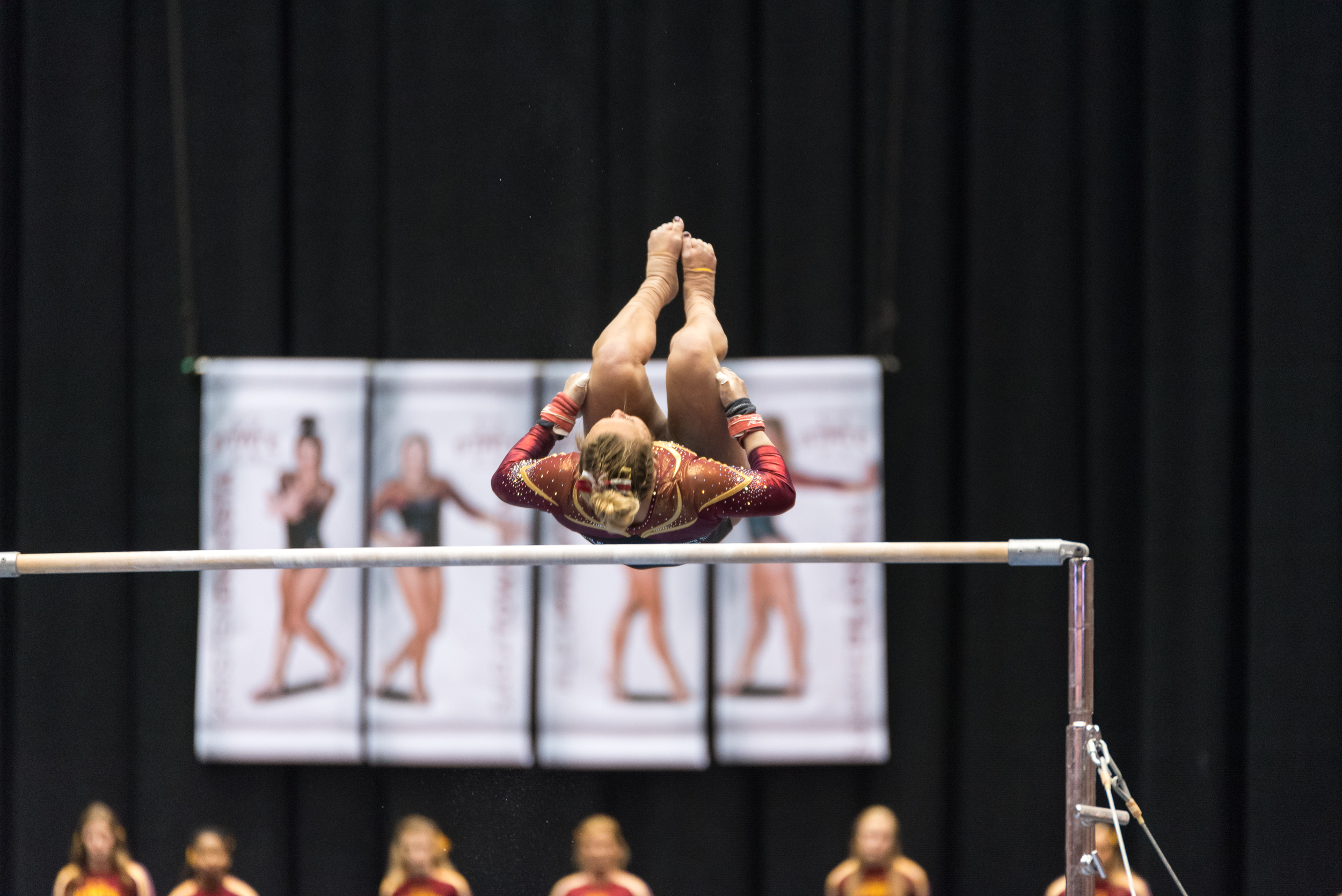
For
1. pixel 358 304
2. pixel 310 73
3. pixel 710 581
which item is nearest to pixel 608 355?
pixel 710 581

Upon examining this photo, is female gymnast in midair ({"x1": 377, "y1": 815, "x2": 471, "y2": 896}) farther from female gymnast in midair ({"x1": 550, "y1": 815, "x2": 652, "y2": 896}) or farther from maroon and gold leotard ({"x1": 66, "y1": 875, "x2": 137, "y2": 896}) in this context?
maroon and gold leotard ({"x1": 66, "y1": 875, "x2": 137, "y2": 896})

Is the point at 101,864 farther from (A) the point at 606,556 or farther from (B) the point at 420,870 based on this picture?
(A) the point at 606,556

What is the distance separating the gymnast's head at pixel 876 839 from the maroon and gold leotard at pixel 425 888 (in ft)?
5.15

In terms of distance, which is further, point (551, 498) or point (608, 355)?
point (608, 355)

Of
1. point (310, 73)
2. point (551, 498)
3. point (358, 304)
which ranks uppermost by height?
point (310, 73)

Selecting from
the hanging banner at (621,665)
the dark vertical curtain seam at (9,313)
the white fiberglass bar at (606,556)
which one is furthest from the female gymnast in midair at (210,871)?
the white fiberglass bar at (606,556)

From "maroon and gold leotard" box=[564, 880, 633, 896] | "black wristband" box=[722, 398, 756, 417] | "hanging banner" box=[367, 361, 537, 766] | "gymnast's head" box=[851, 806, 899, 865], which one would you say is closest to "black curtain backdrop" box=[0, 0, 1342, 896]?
"hanging banner" box=[367, 361, 537, 766]

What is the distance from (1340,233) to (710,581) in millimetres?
2984

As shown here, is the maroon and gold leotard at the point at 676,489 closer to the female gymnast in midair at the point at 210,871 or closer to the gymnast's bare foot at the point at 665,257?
the gymnast's bare foot at the point at 665,257

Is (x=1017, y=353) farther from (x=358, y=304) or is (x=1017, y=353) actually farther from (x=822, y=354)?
(x=358, y=304)

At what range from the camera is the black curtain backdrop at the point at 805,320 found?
4773 mm

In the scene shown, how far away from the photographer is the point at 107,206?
508cm

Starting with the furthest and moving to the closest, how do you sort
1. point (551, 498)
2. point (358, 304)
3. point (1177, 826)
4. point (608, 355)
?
point (358, 304) < point (1177, 826) < point (608, 355) < point (551, 498)

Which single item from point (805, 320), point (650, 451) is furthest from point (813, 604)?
point (650, 451)
